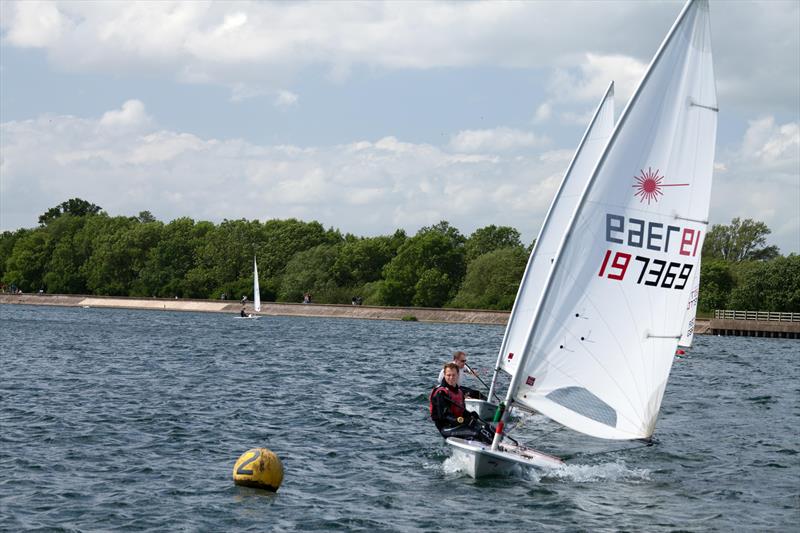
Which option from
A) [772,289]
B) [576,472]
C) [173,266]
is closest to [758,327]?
[772,289]

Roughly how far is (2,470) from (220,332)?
5978cm

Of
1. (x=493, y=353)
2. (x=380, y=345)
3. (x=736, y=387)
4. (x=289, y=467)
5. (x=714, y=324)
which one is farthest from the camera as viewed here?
(x=714, y=324)

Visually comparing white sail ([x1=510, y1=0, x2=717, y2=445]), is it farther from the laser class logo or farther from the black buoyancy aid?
the black buoyancy aid

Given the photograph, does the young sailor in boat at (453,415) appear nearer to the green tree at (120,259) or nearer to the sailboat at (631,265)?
the sailboat at (631,265)

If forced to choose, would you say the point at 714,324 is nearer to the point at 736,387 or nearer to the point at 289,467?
the point at 736,387

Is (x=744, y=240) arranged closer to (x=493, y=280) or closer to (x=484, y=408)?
(x=493, y=280)

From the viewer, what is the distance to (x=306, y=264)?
486 feet

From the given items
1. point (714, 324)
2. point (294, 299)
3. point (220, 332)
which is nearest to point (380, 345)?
point (220, 332)

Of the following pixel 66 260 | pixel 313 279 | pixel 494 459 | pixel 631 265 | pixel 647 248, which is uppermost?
pixel 66 260

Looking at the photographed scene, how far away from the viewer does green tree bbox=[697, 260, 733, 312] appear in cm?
12025

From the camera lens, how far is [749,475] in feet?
71.7

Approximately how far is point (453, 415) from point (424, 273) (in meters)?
113

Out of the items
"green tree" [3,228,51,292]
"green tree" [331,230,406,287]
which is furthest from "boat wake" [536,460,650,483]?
"green tree" [3,228,51,292]

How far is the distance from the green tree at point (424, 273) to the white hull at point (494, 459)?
11057 centimetres
